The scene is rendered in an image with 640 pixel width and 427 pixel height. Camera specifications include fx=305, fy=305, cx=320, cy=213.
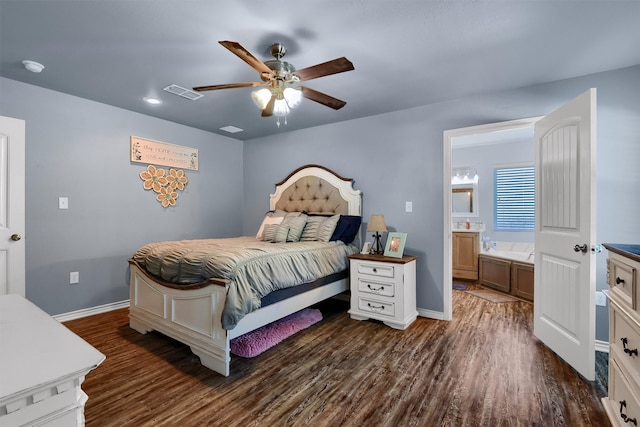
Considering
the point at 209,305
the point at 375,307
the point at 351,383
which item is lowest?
the point at 351,383

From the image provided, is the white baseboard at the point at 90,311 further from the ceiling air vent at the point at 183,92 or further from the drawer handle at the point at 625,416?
the drawer handle at the point at 625,416

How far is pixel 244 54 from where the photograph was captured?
1.76 m

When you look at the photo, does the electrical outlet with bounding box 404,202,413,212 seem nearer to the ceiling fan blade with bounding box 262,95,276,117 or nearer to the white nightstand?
the white nightstand

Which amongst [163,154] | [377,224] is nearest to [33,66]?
[163,154]

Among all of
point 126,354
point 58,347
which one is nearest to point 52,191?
point 126,354

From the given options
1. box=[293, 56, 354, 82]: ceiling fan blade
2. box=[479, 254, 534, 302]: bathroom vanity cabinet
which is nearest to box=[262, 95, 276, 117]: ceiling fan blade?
box=[293, 56, 354, 82]: ceiling fan blade

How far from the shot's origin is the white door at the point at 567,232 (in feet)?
6.61

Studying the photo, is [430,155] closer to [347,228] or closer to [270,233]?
[347,228]

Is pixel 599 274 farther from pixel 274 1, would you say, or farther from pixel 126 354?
pixel 126 354

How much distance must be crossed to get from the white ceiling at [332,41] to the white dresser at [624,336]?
4.74 feet

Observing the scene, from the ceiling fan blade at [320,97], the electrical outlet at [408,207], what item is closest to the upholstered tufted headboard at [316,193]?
the electrical outlet at [408,207]

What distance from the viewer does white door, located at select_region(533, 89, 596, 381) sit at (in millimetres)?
2014

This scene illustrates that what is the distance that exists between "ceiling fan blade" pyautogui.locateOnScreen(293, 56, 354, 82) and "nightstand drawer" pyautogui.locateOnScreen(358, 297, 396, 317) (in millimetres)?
2156

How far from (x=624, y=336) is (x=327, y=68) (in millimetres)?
2047
